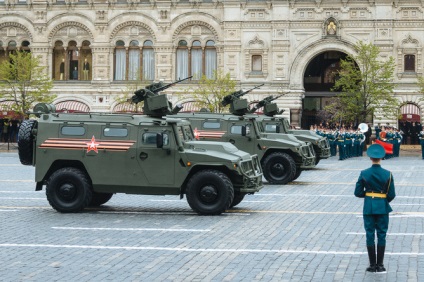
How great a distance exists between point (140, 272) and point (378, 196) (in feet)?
12.0

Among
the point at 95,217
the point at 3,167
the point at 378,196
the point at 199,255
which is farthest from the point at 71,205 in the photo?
the point at 3,167

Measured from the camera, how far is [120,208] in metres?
23.1

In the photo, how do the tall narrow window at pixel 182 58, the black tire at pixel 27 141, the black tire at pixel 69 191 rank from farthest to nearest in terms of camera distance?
the tall narrow window at pixel 182 58
the black tire at pixel 27 141
the black tire at pixel 69 191

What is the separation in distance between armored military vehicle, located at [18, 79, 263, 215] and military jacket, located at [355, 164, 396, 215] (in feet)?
24.2

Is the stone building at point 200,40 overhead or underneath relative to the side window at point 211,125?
overhead

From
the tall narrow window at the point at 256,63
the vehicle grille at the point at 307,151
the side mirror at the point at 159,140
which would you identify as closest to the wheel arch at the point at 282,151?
the vehicle grille at the point at 307,151

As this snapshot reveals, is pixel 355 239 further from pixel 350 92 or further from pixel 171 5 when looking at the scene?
pixel 171 5

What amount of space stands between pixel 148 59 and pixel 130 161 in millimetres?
47517

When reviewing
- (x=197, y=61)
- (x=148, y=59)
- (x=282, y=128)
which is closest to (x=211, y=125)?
(x=282, y=128)

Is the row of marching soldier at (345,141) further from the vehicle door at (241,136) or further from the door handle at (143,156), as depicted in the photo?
the door handle at (143,156)

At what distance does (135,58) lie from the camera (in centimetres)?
6912

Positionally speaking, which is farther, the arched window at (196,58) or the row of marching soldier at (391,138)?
the arched window at (196,58)

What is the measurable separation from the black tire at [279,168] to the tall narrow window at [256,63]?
36.2m

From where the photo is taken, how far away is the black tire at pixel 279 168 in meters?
31.5
